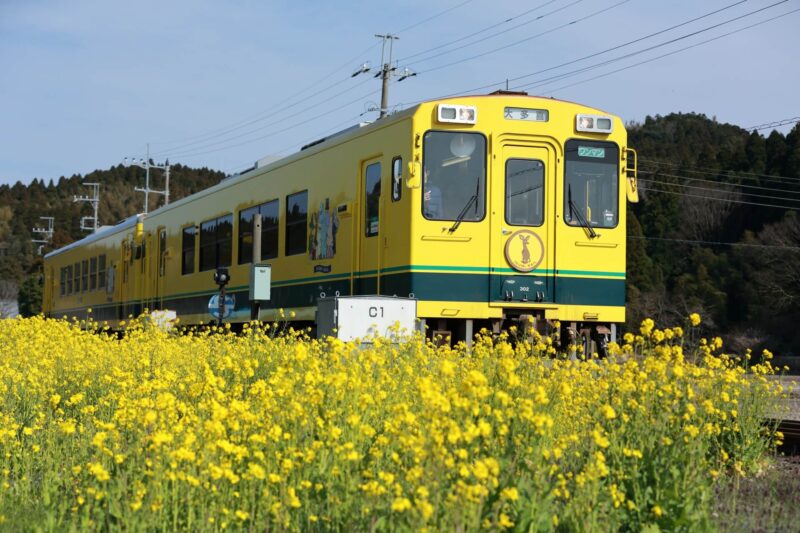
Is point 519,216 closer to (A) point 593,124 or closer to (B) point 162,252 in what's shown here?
(A) point 593,124

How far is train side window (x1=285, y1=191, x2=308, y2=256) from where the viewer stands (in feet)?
45.6

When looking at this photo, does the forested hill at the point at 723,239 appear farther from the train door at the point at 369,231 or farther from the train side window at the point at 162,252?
the train door at the point at 369,231

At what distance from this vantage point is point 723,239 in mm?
52031

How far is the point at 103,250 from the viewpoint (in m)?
26.8

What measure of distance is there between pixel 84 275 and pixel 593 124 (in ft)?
66.7

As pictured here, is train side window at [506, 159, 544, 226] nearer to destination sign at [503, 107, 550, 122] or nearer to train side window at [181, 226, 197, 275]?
destination sign at [503, 107, 550, 122]

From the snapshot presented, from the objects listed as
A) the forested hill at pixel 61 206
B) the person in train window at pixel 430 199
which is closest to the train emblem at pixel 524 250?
the person in train window at pixel 430 199

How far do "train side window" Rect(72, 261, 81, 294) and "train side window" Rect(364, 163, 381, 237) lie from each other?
19501mm

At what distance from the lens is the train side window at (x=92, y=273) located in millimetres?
27812

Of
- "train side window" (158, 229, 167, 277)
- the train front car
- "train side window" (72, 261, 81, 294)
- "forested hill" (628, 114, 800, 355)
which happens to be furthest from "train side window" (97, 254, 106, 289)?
"forested hill" (628, 114, 800, 355)

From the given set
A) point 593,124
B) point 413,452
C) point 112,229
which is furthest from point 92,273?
point 413,452

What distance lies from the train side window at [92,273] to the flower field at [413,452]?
2096 cm

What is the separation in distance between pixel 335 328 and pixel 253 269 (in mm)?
3134

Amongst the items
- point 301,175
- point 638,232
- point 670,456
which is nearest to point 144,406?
point 670,456
